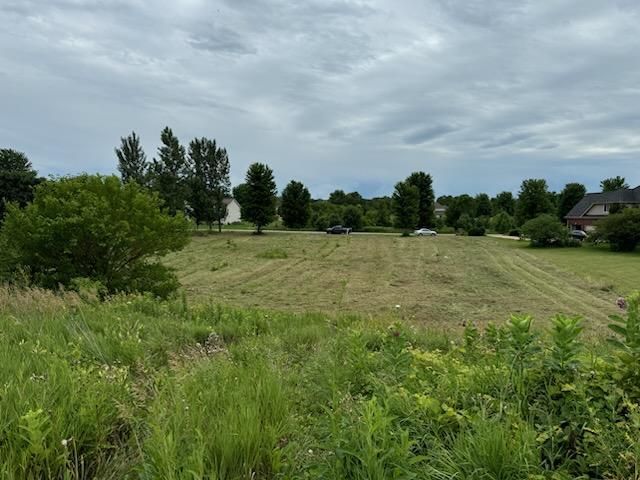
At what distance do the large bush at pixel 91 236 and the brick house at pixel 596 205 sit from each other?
191 ft

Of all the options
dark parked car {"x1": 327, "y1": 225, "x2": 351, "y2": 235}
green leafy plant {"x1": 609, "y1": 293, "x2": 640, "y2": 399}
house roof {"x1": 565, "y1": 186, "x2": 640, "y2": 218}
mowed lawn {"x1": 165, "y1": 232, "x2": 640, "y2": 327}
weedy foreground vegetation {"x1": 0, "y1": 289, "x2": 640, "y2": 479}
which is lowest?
mowed lawn {"x1": 165, "y1": 232, "x2": 640, "y2": 327}

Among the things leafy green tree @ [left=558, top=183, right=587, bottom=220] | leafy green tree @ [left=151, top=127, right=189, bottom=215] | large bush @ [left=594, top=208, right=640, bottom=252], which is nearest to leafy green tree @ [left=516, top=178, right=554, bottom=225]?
leafy green tree @ [left=558, top=183, right=587, bottom=220]

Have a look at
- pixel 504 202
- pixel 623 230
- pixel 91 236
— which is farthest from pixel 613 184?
pixel 91 236

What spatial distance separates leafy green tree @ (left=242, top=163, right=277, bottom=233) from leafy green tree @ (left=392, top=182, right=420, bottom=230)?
61.2 feet

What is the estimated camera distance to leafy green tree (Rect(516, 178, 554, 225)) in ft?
198

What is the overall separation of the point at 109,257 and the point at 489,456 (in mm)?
10721

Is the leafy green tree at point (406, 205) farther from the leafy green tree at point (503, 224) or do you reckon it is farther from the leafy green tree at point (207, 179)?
the leafy green tree at point (207, 179)

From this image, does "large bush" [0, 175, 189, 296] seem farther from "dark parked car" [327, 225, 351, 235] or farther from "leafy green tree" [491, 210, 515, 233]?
"leafy green tree" [491, 210, 515, 233]

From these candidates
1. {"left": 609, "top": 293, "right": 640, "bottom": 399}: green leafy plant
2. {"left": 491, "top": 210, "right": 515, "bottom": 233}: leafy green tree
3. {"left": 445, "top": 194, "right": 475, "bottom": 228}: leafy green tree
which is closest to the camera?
{"left": 609, "top": 293, "right": 640, "bottom": 399}: green leafy plant

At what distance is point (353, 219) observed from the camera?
230ft

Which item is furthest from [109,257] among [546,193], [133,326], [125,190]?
[546,193]

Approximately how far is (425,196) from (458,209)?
1409 centimetres

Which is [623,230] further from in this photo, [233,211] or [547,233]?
[233,211]

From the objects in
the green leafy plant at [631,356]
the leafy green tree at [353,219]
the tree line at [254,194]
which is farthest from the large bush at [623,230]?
the green leafy plant at [631,356]
